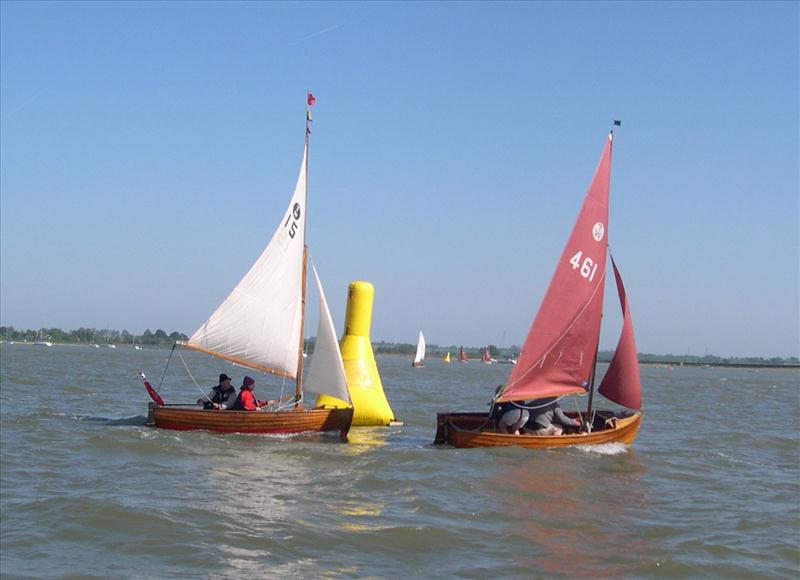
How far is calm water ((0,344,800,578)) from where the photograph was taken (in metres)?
10.2

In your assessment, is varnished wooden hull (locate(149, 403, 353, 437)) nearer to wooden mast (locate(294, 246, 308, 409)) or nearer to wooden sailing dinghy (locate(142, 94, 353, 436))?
wooden sailing dinghy (locate(142, 94, 353, 436))

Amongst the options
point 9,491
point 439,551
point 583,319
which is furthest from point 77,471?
point 583,319

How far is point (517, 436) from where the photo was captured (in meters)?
19.0

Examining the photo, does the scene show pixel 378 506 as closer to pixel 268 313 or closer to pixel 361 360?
pixel 361 360

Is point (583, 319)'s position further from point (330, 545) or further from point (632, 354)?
point (330, 545)

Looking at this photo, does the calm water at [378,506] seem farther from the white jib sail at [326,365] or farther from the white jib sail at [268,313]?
the white jib sail at [268,313]

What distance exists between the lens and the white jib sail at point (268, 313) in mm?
22500

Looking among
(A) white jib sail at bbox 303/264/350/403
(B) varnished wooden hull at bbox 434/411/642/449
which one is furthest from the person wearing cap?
(B) varnished wooden hull at bbox 434/411/642/449

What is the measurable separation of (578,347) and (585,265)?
189 cm

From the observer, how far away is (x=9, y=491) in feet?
43.2

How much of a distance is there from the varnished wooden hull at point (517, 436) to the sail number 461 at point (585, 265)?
338 centimetres

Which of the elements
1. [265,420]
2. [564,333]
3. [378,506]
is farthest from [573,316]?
[378,506]

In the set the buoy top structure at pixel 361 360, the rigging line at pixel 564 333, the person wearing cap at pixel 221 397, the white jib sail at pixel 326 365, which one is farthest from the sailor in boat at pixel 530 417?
the person wearing cap at pixel 221 397

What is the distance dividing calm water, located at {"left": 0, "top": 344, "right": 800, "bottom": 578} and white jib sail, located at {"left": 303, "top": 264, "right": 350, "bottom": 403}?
132cm
